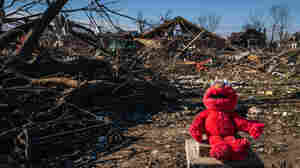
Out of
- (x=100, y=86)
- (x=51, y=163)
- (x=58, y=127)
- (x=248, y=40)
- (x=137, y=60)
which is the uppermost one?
(x=248, y=40)

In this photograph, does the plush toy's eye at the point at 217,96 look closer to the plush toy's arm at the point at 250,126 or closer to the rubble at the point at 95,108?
the plush toy's arm at the point at 250,126

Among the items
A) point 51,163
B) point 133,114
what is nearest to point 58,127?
point 51,163

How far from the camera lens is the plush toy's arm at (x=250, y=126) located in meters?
1.85

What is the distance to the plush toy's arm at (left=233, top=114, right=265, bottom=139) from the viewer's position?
185 centimetres

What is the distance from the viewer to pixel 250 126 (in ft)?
6.17

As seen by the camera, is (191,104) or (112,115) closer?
(112,115)

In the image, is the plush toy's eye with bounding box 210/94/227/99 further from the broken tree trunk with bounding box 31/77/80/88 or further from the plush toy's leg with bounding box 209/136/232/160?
the broken tree trunk with bounding box 31/77/80/88

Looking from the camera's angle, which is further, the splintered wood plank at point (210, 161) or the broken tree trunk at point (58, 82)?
the broken tree trunk at point (58, 82)

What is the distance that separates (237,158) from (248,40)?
76.8ft

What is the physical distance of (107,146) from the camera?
3262 mm

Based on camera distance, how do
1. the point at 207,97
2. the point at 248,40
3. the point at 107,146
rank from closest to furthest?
the point at 207,97
the point at 107,146
the point at 248,40

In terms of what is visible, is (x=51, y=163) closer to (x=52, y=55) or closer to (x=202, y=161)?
(x=202, y=161)

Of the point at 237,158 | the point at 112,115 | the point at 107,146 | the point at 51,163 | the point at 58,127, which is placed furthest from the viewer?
the point at 112,115

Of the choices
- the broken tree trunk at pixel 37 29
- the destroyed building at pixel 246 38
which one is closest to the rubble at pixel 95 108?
the broken tree trunk at pixel 37 29
